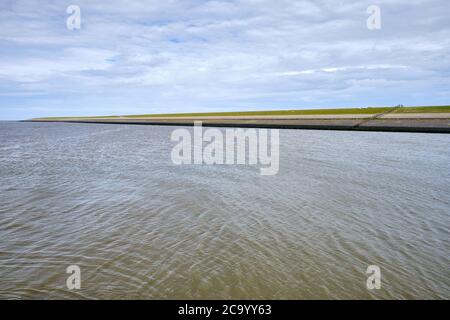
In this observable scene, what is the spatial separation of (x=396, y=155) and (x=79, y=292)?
21.3 meters

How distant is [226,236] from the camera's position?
7.16m

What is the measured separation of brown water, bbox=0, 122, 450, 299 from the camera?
16.8 ft

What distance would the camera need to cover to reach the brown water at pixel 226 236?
5.13 metres

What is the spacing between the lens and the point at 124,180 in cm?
1330

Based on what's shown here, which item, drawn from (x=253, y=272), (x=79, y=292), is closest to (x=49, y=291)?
(x=79, y=292)

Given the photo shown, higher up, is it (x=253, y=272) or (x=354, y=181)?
(x=354, y=181)

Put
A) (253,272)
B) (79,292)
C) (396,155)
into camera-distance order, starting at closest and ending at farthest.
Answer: (79,292) → (253,272) → (396,155)

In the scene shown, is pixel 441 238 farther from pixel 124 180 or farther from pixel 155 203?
pixel 124 180

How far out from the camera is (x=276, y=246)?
6.58m
